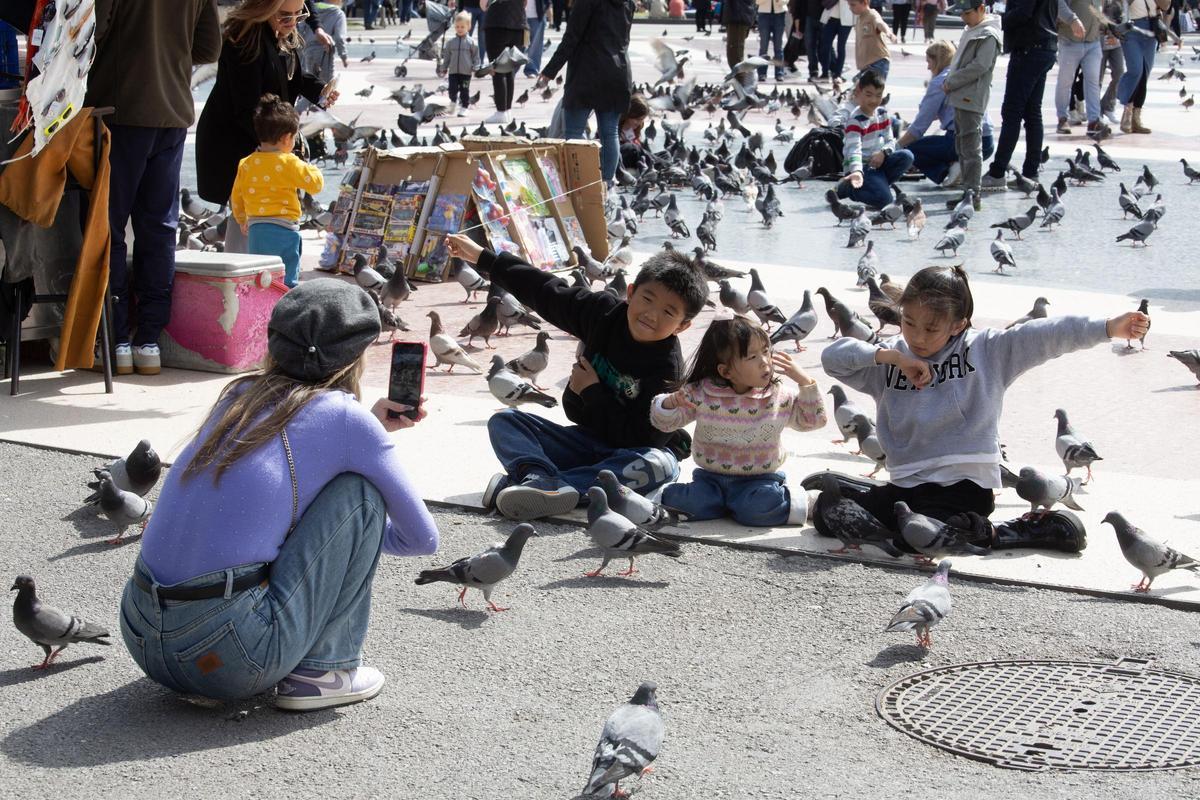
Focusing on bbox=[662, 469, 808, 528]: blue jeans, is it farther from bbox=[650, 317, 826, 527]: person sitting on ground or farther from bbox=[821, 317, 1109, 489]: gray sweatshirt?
bbox=[821, 317, 1109, 489]: gray sweatshirt

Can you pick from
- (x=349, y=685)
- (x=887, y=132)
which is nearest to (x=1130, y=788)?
(x=349, y=685)

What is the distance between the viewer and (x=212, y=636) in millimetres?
3529

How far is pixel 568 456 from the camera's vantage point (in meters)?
5.84

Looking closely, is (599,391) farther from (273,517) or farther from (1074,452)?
(273,517)

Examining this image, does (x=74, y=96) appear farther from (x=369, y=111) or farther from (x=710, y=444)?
(x=369, y=111)

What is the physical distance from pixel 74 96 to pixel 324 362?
3.58m

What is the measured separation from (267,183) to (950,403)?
14.4 ft

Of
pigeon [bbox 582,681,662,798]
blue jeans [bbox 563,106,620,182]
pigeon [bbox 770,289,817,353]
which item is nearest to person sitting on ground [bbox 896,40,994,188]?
blue jeans [bbox 563,106,620,182]

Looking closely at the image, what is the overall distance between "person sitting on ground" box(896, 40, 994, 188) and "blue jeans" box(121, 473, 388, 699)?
12171 millimetres

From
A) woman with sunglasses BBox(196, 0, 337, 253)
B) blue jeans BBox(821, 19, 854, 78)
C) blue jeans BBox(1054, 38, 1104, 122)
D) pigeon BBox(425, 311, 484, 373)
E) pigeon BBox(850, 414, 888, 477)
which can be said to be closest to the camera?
pigeon BBox(850, 414, 888, 477)

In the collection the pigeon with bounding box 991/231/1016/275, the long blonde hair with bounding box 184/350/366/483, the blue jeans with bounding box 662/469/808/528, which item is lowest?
the blue jeans with bounding box 662/469/808/528

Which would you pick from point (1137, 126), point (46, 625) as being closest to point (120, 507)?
point (46, 625)

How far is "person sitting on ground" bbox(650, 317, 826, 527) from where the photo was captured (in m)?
5.36

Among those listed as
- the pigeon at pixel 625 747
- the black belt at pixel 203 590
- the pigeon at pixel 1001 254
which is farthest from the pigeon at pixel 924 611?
the pigeon at pixel 1001 254
